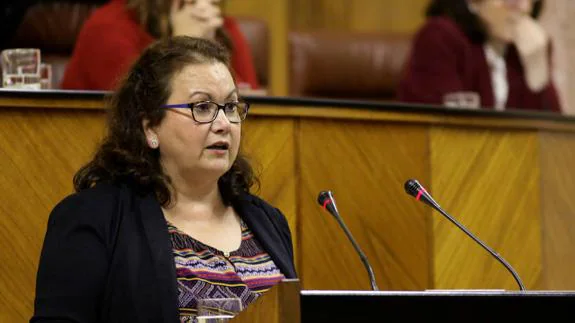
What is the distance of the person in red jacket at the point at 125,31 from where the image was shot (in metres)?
3.37

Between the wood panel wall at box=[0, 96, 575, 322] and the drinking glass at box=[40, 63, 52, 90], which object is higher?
the drinking glass at box=[40, 63, 52, 90]

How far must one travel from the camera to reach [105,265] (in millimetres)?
2154

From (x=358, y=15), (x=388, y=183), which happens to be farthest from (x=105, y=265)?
(x=358, y=15)

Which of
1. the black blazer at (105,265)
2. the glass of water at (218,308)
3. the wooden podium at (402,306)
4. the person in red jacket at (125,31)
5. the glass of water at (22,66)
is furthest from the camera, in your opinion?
the person in red jacket at (125,31)

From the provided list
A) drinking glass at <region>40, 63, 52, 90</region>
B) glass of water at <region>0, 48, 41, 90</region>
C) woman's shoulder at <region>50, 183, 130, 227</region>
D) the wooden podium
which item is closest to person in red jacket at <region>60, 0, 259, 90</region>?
drinking glass at <region>40, 63, 52, 90</region>

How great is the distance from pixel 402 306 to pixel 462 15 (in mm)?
2746

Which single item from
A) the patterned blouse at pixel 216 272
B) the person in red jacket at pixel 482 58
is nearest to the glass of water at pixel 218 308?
the patterned blouse at pixel 216 272

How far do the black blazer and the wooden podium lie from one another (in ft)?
1.44

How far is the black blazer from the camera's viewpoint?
210cm

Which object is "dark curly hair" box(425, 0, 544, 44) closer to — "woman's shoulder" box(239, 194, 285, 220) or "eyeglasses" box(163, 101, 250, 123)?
"woman's shoulder" box(239, 194, 285, 220)

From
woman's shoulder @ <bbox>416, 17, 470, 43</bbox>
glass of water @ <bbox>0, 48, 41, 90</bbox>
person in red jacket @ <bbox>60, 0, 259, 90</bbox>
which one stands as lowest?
glass of water @ <bbox>0, 48, 41, 90</bbox>

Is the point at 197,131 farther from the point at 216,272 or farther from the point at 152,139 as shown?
the point at 216,272

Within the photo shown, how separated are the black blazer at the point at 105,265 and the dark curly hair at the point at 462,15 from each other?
2228 mm

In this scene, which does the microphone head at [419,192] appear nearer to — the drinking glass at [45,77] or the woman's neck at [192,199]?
the woman's neck at [192,199]
